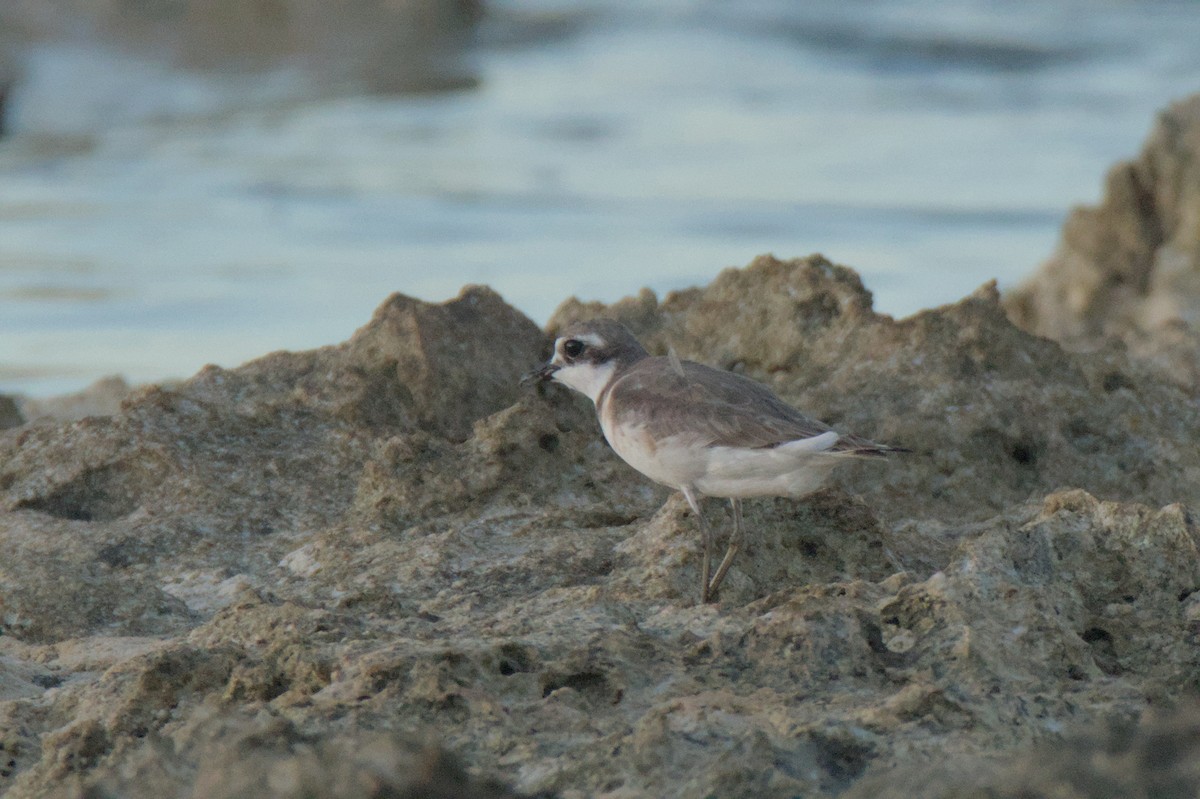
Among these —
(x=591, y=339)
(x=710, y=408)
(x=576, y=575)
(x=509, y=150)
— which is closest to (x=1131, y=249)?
(x=591, y=339)

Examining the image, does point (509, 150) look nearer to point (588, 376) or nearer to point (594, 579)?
point (588, 376)

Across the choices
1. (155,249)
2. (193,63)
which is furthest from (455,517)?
(193,63)

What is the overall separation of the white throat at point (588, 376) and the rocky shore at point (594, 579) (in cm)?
15

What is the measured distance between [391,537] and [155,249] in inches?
360

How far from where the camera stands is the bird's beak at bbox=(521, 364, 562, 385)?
16.7 ft

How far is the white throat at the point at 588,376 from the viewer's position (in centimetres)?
498

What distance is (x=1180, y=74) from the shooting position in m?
21.2

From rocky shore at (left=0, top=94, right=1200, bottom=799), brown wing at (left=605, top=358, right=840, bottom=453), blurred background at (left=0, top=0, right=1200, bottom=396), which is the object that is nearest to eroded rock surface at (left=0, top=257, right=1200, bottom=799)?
rocky shore at (left=0, top=94, right=1200, bottom=799)

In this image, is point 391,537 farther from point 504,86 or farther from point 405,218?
point 504,86

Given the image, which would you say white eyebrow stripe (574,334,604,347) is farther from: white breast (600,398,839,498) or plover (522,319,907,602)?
white breast (600,398,839,498)

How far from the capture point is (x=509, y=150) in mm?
17109

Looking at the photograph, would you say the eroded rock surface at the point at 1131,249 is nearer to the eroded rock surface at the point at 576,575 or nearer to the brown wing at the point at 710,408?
the eroded rock surface at the point at 576,575

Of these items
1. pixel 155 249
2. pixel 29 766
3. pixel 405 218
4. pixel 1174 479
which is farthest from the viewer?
pixel 405 218

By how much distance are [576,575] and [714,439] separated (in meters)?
0.54
